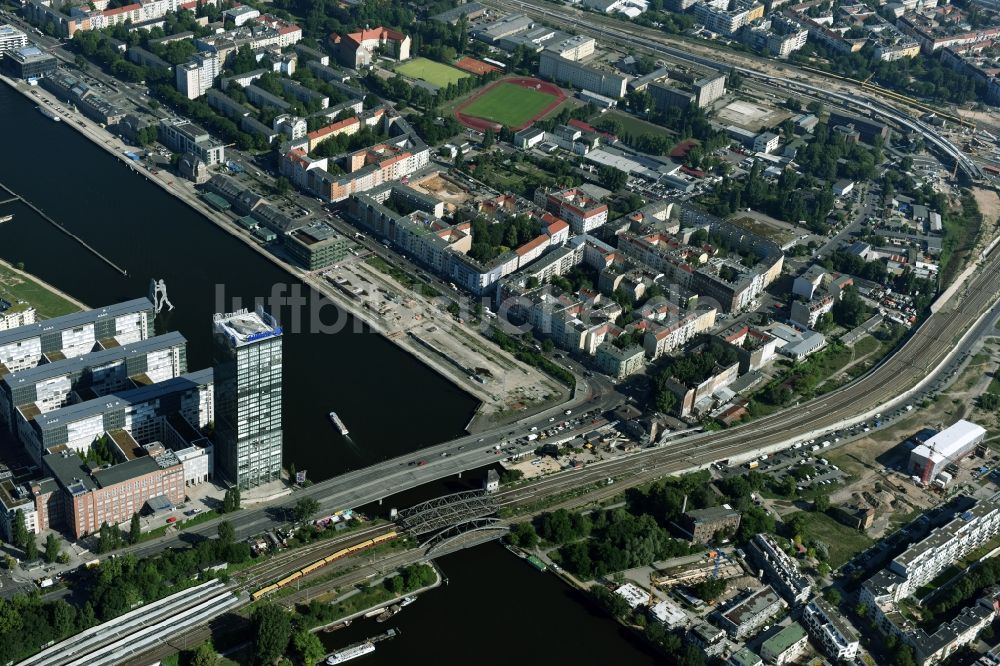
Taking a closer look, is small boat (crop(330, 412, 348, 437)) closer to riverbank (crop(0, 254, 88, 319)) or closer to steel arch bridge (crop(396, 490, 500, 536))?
steel arch bridge (crop(396, 490, 500, 536))

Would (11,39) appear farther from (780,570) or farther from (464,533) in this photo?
(780,570)

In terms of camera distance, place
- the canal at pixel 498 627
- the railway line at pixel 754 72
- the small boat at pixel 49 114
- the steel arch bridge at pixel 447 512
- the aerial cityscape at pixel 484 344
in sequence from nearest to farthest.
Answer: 1. the canal at pixel 498 627
2. the aerial cityscape at pixel 484 344
3. the steel arch bridge at pixel 447 512
4. the small boat at pixel 49 114
5. the railway line at pixel 754 72

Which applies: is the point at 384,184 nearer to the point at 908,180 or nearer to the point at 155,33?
the point at 155,33

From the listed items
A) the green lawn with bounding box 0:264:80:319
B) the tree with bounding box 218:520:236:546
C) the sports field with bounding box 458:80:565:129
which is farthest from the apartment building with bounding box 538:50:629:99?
the tree with bounding box 218:520:236:546

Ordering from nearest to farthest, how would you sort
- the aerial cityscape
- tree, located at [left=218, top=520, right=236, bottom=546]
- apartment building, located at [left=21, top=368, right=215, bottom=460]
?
the aerial cityscape
tree, located at [left=218, top=520, right=236, bottom=546]
apartment building, located at [left=21, top=368, right=215, bottom=460]

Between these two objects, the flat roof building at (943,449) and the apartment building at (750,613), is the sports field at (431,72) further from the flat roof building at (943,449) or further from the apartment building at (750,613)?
the apartment building at (750,613)

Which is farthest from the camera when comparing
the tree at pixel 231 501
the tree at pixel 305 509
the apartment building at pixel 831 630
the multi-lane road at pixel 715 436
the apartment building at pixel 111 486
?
the multi-lane road at pixel 715 436

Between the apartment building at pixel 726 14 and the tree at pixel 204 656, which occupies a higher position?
the apartment building at pixel 726 14

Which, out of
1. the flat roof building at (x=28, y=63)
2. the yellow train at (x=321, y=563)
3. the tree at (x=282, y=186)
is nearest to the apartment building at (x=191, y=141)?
the tree at (x=282, y=186)
